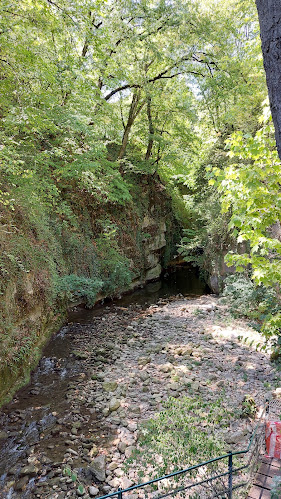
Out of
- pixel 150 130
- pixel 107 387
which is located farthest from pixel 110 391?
pixel 150 130

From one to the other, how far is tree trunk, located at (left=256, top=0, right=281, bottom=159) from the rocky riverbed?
4.69 metres

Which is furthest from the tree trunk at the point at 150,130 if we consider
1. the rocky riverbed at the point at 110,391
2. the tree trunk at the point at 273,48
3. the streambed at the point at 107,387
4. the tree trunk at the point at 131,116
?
the tree trunk at the point at 273,48

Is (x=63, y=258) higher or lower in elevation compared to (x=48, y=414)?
higher

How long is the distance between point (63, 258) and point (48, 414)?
17.0 ft

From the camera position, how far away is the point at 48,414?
5.23 m

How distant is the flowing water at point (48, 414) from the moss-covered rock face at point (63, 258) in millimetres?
346

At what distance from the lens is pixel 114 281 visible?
11336 mm

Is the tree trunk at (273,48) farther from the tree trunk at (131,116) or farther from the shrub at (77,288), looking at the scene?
the tree trunk at (131,116)

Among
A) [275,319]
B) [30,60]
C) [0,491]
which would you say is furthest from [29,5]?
[0,491]

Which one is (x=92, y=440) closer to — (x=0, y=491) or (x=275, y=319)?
(x=0, y=491)

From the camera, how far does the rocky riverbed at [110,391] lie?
411cm

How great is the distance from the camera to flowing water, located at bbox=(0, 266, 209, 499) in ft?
13.5

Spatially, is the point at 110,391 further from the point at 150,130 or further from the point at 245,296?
the point at 150,130

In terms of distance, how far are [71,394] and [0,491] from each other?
2.11 m
